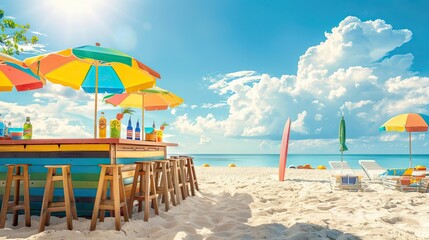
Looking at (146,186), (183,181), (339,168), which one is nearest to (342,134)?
(339,168)

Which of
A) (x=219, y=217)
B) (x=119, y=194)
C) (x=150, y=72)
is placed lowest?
(x=219, y=217)

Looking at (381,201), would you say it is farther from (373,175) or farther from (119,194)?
(119,194)

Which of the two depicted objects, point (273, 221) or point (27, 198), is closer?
point (27, 198)

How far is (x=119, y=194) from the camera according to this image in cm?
463

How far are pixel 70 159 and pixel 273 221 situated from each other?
2.85 m

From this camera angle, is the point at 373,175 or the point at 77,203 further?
→ the point at 373,175

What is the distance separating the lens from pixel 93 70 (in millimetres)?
6195

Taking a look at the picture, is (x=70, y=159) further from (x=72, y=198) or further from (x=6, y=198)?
(x=6, y=198)

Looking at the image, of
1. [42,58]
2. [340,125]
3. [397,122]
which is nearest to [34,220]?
[42,58]

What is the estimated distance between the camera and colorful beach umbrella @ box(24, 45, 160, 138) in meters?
4.61

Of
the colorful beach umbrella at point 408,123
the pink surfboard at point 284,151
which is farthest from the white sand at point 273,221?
the colorful beach umbrella at point 408,123

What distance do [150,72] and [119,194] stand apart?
6.06 feet

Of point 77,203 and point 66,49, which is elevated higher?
point 66,49

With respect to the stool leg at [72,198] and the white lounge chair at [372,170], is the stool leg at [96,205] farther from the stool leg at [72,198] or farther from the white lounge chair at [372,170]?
the white lounge chair at [372,170]
